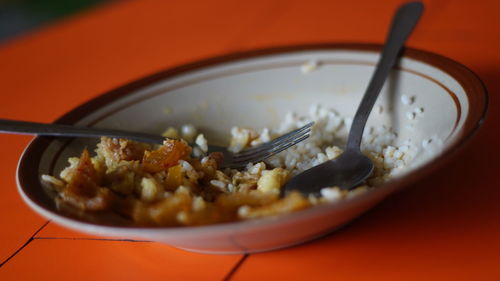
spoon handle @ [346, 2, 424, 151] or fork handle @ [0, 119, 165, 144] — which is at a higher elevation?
spoon handle @ [346, 2, 424, 151]

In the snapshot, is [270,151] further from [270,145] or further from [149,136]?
[149,136]

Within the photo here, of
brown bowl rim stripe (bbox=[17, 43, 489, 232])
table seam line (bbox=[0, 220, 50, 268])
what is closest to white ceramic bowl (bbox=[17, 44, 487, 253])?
brown bowl rim stripe (bbox=[17, 43, 489, 232])

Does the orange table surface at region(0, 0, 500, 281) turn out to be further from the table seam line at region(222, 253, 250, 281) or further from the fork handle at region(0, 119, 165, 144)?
the fork handle at region(0, 119, 165, 144)

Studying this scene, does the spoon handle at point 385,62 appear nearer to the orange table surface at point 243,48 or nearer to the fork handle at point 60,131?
the orange table surface at point 243,48

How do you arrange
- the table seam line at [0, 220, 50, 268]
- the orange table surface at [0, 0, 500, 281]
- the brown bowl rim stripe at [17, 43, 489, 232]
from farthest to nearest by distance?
1. the table seam line at [0, 220, 50, 268]
2. the orange table surface at [0, 0, 500, 281]
3. the brown bowl rim stripe at [17, 43, 489, 232]

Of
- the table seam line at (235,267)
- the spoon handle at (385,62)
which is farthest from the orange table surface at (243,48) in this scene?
the spoon handle at (385,62)

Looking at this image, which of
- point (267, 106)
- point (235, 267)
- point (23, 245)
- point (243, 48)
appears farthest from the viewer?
point (243, 48)

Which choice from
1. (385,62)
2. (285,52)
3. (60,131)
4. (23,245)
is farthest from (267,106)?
(23,245)
